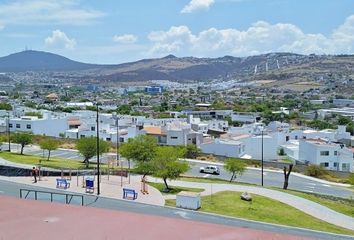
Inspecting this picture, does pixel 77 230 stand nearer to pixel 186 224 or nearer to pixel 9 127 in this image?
pixel 186 224

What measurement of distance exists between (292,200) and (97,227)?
17.2 metres

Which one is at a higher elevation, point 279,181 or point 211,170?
point 211,170

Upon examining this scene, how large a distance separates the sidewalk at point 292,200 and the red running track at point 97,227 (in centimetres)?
1190

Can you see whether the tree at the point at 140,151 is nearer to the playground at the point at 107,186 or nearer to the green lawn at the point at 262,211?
the playground at the point at 107,186

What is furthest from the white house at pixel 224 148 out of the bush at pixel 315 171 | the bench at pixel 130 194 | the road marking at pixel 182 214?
the road marking at pixel 182 214

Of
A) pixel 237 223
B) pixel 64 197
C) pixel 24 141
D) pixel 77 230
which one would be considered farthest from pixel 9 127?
pixel 77 230

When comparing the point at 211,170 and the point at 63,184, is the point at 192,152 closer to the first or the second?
the point at 211,170

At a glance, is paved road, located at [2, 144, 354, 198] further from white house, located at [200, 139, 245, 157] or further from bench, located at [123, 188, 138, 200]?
bench, located at [123, 188, 138, 200]

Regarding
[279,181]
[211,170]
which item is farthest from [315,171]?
[211,170]

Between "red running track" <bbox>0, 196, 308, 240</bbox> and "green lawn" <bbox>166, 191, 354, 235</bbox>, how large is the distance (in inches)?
377

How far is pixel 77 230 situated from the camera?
12.8m

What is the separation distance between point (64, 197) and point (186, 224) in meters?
11.0

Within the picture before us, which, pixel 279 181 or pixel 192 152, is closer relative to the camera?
pixel 279 181

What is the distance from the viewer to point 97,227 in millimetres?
12984
